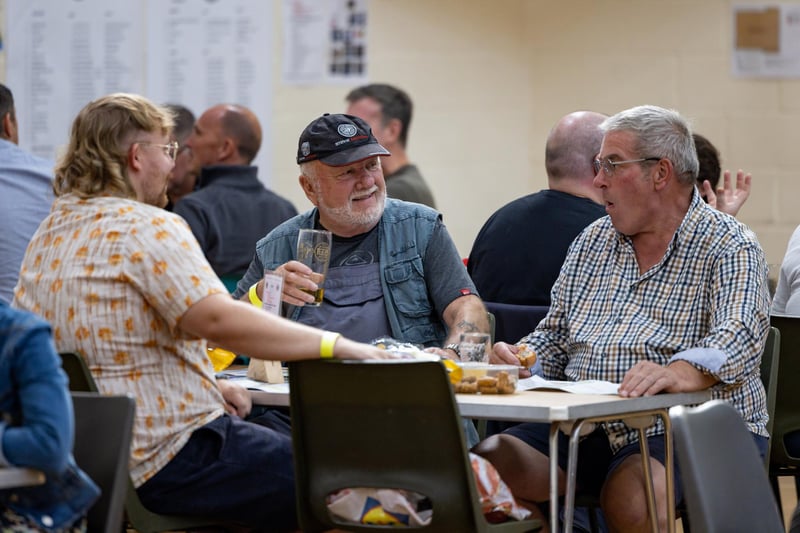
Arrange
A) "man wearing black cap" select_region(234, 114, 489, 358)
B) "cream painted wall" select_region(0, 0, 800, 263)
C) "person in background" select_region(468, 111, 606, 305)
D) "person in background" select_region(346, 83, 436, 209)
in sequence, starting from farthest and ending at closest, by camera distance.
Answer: "cream painted wall" select_region(0, 0, 800, 263), "person in background" select_region(346, 83, 436, 209), "person in background" select_region(468, 111, 606, 305), "man wearing black cap" select_region(234, 114, 489, 358)

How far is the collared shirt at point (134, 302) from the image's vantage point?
247cm

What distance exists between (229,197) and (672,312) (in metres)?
2.32

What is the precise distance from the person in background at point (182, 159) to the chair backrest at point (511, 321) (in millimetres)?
2268

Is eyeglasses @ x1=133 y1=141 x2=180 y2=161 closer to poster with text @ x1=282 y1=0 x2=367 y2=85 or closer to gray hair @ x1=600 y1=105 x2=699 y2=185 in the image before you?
gray hair @ x1=600 y1=105 x2=699 y2=185

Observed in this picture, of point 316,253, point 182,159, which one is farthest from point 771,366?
point 182,159

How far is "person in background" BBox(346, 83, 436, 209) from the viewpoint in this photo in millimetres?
5074

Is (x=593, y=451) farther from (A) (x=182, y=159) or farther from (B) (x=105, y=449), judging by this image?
(A) (x=182, y=159)

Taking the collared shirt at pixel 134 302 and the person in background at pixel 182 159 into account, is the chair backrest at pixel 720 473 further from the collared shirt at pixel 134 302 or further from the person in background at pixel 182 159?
the person in background at pixel 182 159

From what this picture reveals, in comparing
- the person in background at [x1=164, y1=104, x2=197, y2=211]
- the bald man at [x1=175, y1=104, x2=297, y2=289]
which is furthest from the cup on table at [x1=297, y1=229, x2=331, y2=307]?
the person in background at [x1=164, y1=104, x2=197, y2=211]

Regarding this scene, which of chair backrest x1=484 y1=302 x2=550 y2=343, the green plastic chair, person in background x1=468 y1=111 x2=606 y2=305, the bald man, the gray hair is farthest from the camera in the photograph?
the bald man

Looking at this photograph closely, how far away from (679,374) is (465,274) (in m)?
0.80

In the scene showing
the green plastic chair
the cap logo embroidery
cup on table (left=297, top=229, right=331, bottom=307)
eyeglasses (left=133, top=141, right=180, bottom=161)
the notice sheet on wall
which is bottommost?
the green plastic chair

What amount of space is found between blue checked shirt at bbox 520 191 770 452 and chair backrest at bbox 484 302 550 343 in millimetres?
144

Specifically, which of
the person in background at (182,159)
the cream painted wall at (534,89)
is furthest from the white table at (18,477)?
the cream painted wall at (534,89)
